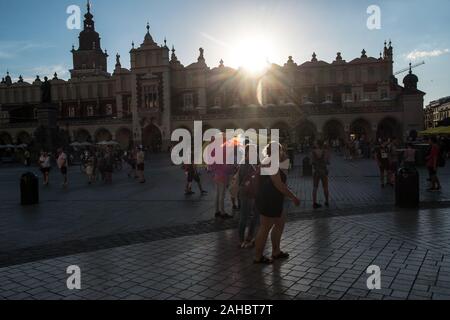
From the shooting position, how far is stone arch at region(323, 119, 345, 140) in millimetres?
50000

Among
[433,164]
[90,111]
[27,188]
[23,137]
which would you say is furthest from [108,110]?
[433,164]

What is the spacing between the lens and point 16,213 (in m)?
10.3

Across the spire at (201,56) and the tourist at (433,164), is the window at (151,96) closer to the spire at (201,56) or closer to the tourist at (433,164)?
the spire at (201,56)

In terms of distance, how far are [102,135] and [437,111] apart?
313ft

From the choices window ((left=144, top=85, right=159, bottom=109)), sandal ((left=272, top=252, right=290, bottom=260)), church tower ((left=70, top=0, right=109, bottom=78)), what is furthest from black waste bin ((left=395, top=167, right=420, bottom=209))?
church tower ((left=70, top=0, right=109, bottom=78))

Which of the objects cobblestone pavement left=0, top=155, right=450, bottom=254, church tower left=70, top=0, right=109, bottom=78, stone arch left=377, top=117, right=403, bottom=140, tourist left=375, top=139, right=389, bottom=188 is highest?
church tower left=70, top=0, right=109, bottom=78

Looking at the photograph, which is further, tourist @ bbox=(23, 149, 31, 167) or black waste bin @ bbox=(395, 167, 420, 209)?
tourist @ bbox=(23, 149, 31, 167)

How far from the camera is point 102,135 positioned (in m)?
58.8

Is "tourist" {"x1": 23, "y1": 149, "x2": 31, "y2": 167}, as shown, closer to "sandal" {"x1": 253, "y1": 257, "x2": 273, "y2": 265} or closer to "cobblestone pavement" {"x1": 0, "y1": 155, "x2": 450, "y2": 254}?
"cobblestone pavement" {"x1": 0, "y1": 155, "x2": 450, "y2": 254}

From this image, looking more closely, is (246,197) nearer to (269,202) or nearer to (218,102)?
(269,202)

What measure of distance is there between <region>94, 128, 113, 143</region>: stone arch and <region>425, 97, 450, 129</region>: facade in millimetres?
82453

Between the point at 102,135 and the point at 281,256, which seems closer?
the point at 281,256
